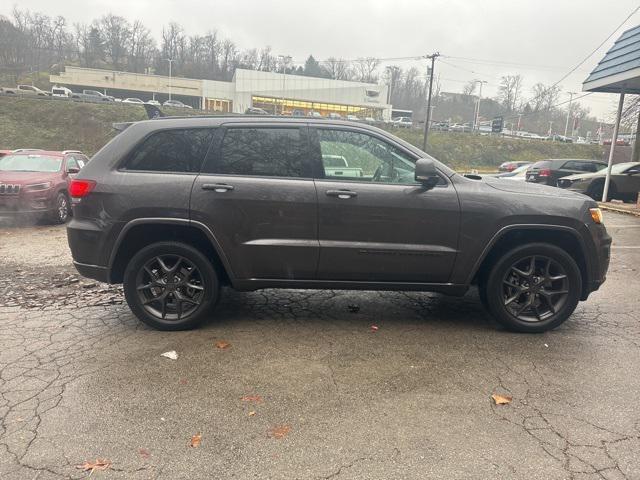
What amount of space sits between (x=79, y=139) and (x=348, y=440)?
4669 centimetres

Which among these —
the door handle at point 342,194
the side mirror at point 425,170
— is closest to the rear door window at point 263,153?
the door handle at point 342,194

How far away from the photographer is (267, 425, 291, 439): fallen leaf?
271cm

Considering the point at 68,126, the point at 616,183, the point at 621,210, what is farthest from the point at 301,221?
the point at 68,126

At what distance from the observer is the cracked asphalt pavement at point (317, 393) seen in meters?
2.49

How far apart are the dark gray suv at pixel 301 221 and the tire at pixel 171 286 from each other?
0.04 feet

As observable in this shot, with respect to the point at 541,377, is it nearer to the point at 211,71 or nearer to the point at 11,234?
the point at 11,234

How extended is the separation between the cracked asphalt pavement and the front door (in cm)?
62

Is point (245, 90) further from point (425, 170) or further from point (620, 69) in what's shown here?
point (425, 170)

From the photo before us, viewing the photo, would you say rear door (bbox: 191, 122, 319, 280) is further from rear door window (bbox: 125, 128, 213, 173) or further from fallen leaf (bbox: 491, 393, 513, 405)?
fallen leaf (bbox: 491, 393, 513, 405)

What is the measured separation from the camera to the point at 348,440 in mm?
2668

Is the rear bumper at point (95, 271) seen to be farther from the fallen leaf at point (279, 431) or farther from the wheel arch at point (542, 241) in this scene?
the wheel arch at point (542, 241)

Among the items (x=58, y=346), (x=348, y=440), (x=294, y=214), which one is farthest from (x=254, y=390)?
(x=58, y=346)

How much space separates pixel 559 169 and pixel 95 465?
1871 cm

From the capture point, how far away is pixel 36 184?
932 cm
